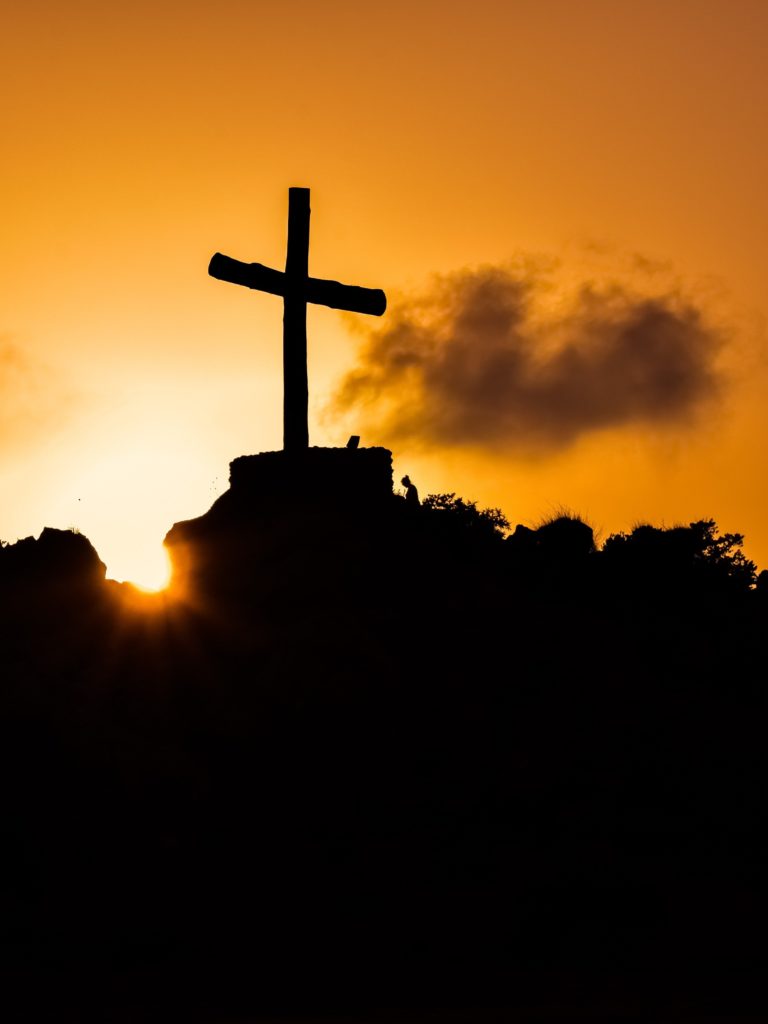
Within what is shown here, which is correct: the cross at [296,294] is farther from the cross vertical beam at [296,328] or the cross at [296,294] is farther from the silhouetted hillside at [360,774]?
the silhouetted hillside at [360,774]

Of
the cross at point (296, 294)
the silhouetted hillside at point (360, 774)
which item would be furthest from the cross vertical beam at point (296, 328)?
the silhouetted hillside at point (360, 774)

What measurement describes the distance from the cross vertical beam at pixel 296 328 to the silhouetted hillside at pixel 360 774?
46cm

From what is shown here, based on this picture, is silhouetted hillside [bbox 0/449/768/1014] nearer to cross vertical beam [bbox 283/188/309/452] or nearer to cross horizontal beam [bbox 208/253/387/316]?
cross vertical beam [bbox 283/188/309/452]

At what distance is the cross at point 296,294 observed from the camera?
20.4 meters

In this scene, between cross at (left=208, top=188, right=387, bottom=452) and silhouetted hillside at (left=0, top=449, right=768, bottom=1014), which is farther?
cross at (left=208, top=188, right=387, bottom=452)

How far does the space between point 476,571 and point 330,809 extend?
6.01m

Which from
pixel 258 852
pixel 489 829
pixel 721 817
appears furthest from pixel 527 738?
pixel 258 852

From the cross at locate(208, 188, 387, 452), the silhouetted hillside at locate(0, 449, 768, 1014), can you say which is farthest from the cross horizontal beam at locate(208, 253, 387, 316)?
the silhouetted hillside at locate(0, 449, 768, 1014)

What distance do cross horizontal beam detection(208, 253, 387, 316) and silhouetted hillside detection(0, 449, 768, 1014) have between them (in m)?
2.58

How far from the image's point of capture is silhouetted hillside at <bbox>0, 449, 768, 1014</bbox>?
16.2 meters

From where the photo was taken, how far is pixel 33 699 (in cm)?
1902

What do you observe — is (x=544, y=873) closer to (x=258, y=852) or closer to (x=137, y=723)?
(x=258, y=852)

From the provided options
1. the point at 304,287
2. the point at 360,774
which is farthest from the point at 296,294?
the point at 360,774

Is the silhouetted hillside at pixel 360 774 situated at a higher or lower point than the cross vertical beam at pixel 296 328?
lower
